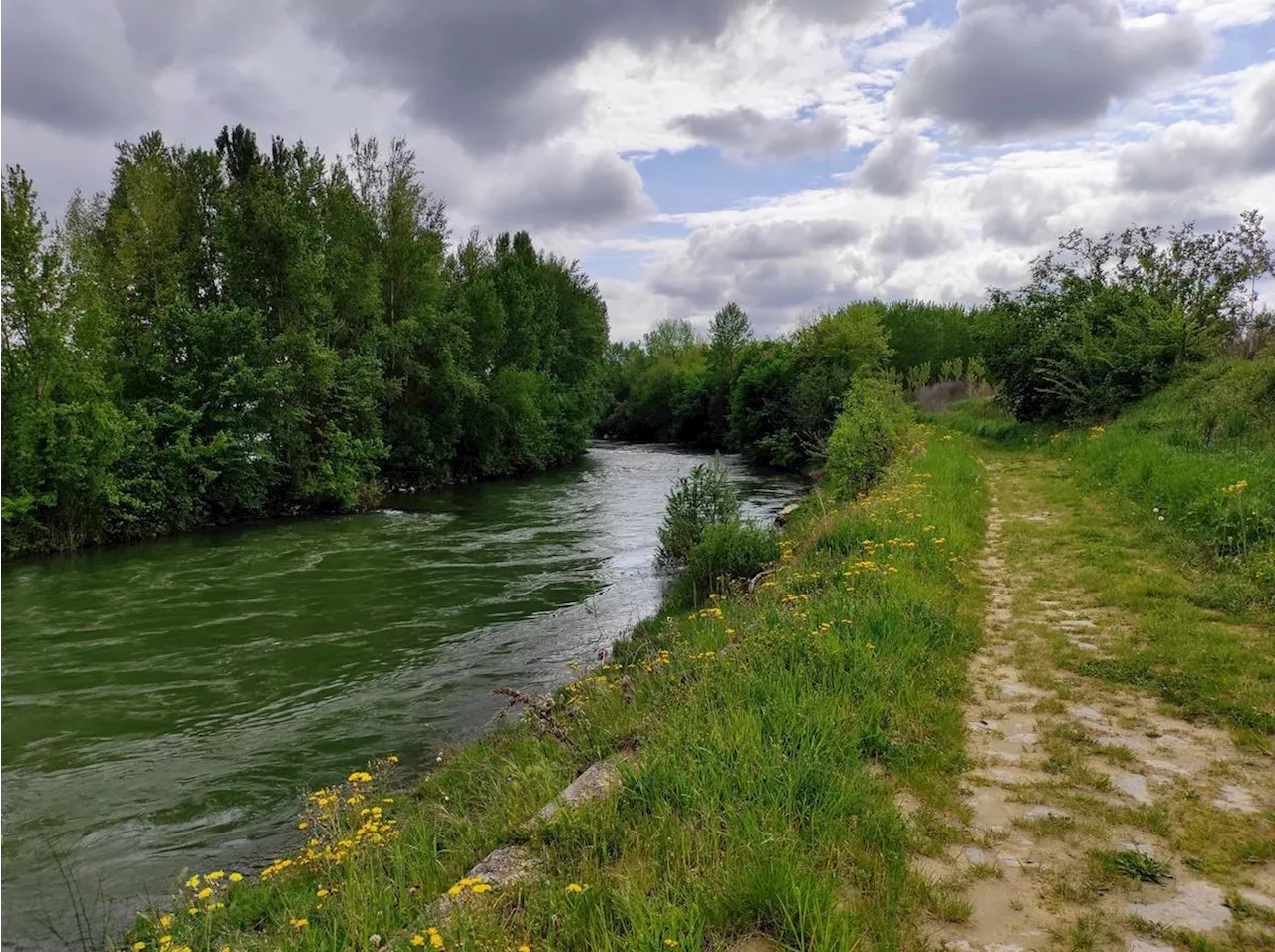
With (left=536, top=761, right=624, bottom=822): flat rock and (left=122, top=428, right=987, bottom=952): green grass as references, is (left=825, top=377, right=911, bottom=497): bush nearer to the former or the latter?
(left=122, top=428, right=987, bottom=952): green grass

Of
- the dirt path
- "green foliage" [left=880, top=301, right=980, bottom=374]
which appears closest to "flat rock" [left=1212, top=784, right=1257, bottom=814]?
the dirt path

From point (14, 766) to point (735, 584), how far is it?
346 inches

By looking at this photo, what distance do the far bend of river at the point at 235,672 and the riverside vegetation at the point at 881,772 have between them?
1159 millimetres

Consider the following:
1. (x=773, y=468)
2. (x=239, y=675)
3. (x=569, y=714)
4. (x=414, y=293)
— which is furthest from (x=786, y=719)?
(x=773, y=468)

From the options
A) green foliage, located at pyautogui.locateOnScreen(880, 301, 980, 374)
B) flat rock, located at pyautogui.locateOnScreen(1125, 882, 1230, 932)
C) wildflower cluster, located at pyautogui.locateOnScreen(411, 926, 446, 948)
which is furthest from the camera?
green foliage, located at pyautogui.locateOnScreen(880, 301, 980, 374)

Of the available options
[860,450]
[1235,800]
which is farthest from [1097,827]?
[860,450]

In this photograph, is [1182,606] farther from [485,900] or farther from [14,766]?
[14,766]

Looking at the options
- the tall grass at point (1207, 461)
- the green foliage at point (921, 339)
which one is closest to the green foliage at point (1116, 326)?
the tall grass at point (1207, 461)

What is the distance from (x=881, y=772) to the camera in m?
4.43

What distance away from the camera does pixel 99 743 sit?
867cm

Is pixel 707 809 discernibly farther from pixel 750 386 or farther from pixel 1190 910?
pixel 750 386

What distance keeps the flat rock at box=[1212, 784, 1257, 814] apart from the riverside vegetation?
2cm

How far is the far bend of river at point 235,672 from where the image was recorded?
22.1 feet

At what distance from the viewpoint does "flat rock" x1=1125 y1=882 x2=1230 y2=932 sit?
308 centimetres
